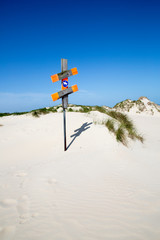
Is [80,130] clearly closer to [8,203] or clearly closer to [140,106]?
[8,203]

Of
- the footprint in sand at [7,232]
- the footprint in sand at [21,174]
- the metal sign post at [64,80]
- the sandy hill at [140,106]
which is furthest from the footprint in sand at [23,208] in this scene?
the sandy hill at [140,106]

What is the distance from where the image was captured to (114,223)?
1.81m

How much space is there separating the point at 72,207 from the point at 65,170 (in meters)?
1.24

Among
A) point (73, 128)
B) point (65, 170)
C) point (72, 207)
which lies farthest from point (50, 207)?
point (73, 128)

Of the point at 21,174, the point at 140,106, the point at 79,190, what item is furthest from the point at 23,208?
the point at 140,106

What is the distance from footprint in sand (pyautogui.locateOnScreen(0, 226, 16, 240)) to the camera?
5.09 feet

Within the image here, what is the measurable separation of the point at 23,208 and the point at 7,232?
0.45 metres

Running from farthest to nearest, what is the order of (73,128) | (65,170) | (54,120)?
1. (54,120)
2. (73,128)
3. (65,170)

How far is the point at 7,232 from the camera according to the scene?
1.62m

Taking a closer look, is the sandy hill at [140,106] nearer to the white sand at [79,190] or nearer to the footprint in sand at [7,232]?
the white sand at [79,190]

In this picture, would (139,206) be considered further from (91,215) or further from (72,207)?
(72,207)

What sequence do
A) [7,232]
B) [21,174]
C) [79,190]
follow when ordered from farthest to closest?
1. [21,174]
2. [79,190]
3. [7,232]

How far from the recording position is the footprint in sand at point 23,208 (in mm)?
1864

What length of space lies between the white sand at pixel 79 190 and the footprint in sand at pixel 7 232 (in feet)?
0.04
